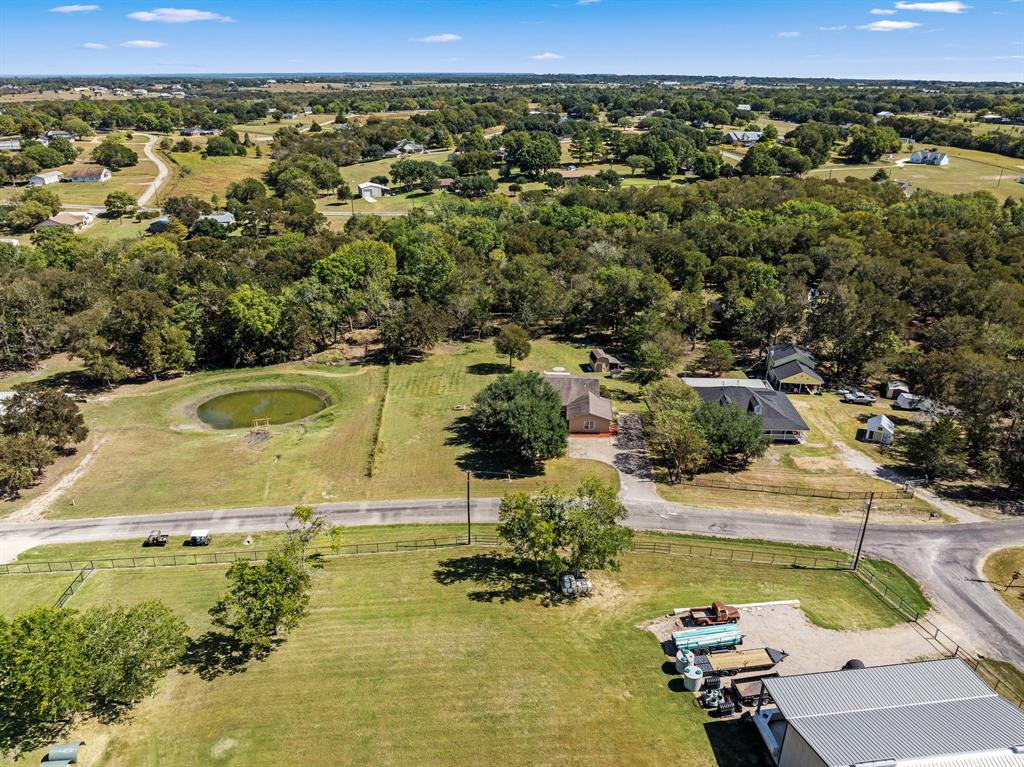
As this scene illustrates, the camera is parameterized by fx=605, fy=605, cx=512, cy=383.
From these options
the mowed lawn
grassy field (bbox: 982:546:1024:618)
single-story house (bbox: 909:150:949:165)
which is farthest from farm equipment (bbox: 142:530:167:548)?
single-story house (bbox: 909:150:949:165)

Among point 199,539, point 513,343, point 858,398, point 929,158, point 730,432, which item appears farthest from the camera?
point 929,158

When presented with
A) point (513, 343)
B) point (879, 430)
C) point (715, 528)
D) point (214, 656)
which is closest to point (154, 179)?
point (513, 343)

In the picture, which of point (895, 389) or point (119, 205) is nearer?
point (895, 389)

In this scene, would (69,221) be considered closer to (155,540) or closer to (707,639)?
(155,540)

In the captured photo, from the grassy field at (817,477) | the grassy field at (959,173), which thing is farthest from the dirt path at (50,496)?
the grassy field at (959,173)

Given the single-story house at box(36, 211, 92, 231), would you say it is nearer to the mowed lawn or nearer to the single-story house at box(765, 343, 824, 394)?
the mowed lawn

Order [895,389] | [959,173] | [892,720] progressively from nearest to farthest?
[892,720] → [895,389] → [959,173]

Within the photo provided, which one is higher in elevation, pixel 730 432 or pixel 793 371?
pixel 730 432
